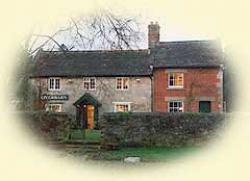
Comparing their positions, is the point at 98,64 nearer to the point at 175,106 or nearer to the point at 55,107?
the point at 55,107

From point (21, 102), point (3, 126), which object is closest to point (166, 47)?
point (21, 102)

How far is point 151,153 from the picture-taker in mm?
14570

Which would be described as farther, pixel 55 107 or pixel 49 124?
pixel 55 107

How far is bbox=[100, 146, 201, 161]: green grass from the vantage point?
13319 mm

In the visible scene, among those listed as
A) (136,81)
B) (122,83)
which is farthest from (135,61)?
(122,83)

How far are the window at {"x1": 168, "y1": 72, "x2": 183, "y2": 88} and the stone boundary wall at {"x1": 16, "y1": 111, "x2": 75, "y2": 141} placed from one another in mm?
8495

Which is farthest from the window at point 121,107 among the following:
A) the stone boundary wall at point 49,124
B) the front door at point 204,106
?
the stone boundary wall at point 49,124

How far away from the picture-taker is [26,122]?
581 inches

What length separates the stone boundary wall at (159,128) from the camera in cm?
1659

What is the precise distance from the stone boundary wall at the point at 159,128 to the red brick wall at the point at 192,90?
6.45m

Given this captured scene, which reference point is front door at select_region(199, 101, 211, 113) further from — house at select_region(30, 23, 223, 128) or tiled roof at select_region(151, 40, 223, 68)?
tiled roof at select_region(151, 40, 223, 68)

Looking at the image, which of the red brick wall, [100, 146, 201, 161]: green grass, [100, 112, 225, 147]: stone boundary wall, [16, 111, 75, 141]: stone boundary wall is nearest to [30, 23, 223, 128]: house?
the red brick wall

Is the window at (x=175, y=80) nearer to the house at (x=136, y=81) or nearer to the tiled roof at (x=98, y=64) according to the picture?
the house at (x=136, y=81)

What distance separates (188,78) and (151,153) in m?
10.0
